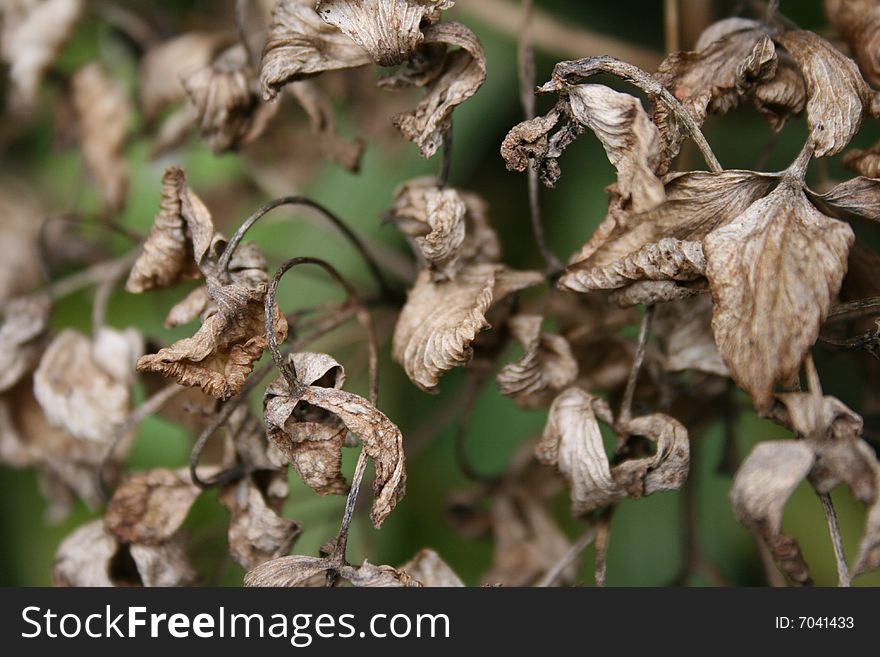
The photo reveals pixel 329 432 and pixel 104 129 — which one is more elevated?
pixel 104 129

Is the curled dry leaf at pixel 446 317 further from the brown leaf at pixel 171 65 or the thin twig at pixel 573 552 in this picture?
the brown leaf at pixel 171 65

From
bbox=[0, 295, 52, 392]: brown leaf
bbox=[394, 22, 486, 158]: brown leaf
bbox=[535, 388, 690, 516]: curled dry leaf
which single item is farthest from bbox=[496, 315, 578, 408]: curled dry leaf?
bbox=[0, 295, 52, 392]: brown leaf

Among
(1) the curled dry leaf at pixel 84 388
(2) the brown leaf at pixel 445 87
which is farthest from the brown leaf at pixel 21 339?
(2) the brown leaf at pixel 445 87

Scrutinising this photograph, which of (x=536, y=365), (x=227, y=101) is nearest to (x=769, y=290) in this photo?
(x=536, y=365)

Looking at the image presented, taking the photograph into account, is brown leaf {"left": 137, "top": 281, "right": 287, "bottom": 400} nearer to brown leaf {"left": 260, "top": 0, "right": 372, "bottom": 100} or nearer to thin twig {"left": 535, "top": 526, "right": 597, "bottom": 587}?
brown leaf {"left": 260, "top": 0, "right": 372, "bottom": 100}

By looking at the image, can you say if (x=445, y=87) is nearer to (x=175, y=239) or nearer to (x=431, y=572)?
(x=175, y=239)

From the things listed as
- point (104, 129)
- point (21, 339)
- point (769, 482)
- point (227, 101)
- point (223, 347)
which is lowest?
point (769, 482)
